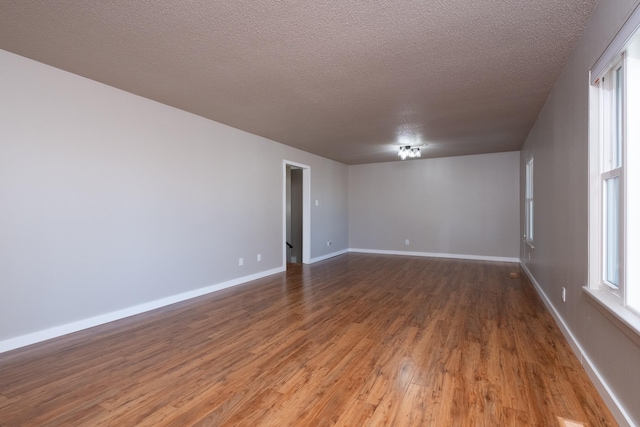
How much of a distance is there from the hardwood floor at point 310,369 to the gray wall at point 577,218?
24 centimetres

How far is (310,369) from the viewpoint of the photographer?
2225 mm

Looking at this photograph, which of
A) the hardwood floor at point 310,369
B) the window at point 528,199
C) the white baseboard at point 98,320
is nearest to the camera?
the hardwood floor at point 310,369

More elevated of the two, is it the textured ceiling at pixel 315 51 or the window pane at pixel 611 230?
the textured ceiling at pixel 315 51

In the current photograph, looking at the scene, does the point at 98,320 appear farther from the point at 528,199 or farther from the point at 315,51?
the point at 528,199

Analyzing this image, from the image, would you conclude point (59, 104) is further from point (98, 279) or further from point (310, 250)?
point (310, 250)

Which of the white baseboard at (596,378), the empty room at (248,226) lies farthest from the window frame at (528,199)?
the white baseboard at (596,378)

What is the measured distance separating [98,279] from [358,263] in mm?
4761

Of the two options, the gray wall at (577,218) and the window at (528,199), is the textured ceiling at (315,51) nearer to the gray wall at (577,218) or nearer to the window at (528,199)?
the gray wall at (577,218)

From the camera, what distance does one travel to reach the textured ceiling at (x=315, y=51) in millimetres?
1946

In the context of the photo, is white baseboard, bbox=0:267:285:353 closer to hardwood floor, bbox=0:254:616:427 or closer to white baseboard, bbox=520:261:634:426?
hardwood floor, bbox=0:254:616:427

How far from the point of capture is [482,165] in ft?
22.6

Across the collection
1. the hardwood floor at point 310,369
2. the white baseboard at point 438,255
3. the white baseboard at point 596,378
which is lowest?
the hardwood floor at point 310,369

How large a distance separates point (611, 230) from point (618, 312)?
0.58m

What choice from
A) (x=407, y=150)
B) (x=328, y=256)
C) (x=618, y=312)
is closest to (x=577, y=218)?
(x=618, y=312)
